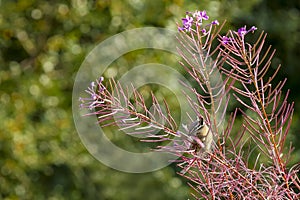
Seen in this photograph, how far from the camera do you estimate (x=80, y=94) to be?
10.9 ft

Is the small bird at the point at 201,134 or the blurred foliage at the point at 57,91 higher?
the small bird at the point at 201,134

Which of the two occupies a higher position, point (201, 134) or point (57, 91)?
point (201, 134)

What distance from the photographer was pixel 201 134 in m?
1.14

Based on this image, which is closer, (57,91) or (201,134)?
(201,134)

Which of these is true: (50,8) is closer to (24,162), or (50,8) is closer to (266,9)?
(24,162)

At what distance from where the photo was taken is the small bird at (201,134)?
1.12 m

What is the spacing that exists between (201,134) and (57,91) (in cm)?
231

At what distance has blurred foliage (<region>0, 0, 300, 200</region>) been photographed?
10.8 feet

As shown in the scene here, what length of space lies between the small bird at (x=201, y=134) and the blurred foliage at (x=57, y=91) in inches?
82.1

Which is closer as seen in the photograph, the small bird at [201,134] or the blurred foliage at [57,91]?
the small bird at [201,134]

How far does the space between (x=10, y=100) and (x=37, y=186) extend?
0.54 metres

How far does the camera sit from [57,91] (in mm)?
3393

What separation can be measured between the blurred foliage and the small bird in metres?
2.08

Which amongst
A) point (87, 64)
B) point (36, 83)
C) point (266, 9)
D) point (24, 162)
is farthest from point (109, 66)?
point (266, 9)
